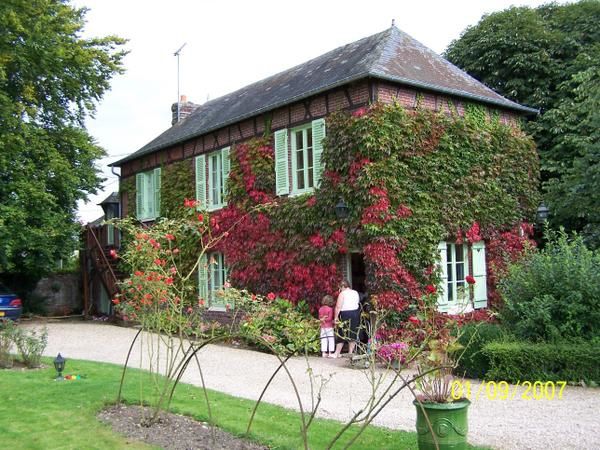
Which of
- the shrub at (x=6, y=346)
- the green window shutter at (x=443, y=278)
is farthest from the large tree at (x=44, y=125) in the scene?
the green window shutter at (x=443, y=278)

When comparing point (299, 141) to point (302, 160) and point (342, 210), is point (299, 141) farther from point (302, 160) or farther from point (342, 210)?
point (342, 210)

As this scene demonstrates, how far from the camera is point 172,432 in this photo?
20.5ft

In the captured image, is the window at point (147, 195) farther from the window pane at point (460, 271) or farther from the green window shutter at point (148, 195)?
the window pane at point (460, 271)

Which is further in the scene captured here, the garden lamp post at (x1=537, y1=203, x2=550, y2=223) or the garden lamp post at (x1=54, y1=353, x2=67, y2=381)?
the garden lamp post at (x1=537, y1=203, x2=550, y2=223)

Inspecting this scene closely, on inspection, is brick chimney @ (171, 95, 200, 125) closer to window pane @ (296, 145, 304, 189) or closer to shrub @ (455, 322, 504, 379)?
window pane @ (296, 145, 304, 189)

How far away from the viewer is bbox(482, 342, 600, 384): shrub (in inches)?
367

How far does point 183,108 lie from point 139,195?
427 centimetres

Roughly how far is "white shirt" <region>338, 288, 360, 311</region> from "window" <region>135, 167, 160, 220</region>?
33.0 feet

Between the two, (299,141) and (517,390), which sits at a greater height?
(299,141)

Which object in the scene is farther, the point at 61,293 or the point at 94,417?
the point at 61,293

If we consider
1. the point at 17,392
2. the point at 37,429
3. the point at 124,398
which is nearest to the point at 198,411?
the point at 124,398

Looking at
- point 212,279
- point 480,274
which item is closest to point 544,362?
point 480,274

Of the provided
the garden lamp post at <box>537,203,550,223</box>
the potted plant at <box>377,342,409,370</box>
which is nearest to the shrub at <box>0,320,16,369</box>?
the potted plant at <box>377,342,409,370</box>

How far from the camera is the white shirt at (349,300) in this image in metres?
12.0
